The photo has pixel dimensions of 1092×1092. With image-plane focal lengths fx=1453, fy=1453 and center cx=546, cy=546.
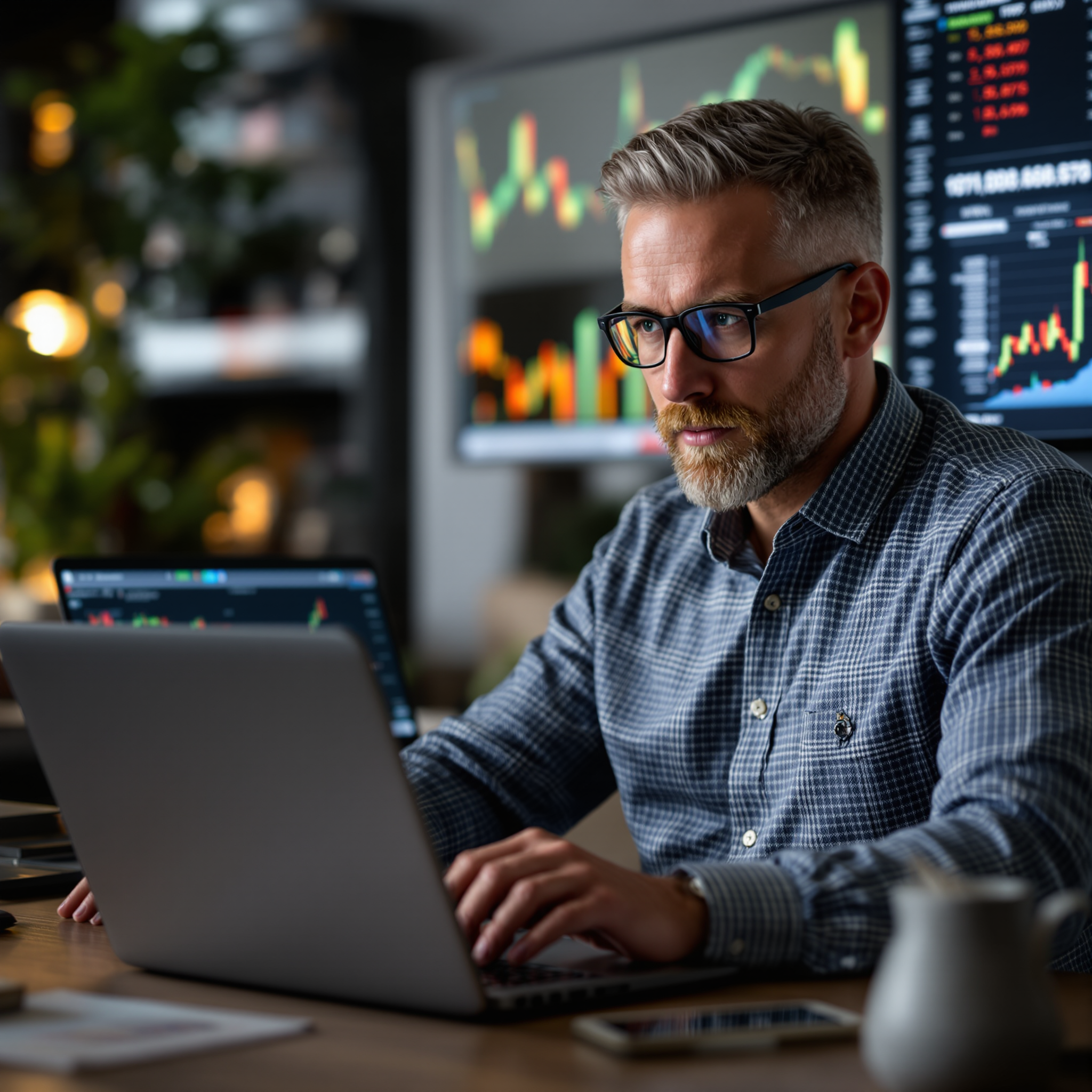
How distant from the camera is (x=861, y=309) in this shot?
1405 mm

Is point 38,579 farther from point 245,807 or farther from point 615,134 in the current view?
point 245,807

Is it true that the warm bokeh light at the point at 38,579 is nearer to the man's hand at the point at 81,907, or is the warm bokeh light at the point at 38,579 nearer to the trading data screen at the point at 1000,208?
the trading data screen at the point at 1000,208

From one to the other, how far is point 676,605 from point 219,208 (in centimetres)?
278

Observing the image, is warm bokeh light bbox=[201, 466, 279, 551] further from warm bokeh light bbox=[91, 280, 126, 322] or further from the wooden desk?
the wooden desk

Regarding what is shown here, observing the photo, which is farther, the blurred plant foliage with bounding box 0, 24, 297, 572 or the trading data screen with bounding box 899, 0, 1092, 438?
the blurred plant foliage with bounding box 0, 24, 297, 572

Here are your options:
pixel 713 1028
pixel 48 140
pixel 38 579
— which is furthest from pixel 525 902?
pixel 48 140

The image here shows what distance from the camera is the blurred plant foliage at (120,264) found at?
366 centimetres

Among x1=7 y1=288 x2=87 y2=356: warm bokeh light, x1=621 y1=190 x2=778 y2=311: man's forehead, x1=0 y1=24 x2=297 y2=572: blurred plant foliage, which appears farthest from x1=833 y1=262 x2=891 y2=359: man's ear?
x1=7 y1=288 x2=87 y2=356: warm bokeh light

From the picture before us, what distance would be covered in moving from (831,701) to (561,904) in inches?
17.5

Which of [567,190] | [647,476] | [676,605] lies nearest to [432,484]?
[647,476]

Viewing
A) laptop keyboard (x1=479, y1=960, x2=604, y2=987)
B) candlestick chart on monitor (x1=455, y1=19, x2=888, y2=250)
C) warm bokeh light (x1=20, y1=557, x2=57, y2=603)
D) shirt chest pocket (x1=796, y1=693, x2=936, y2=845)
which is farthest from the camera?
warm bokeh light (x1=20, y1=557, x2=57, y2=603)

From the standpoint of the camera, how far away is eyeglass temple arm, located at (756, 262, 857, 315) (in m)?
1.31

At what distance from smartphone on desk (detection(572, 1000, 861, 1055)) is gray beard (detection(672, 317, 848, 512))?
609 millimetres

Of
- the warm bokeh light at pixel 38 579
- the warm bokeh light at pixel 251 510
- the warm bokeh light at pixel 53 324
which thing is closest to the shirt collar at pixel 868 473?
the warm bokeh light at pixel 38 579
